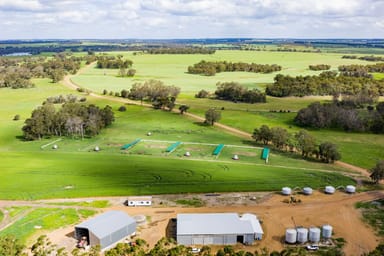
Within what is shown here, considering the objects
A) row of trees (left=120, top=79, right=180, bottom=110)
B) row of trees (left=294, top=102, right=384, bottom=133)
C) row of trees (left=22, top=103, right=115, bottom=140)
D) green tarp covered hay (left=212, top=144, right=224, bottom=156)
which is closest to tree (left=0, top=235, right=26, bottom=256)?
green tarp covered hay (left=212, top=144, right=224, bottom=156)

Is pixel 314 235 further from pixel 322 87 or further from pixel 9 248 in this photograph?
pixel 322 87

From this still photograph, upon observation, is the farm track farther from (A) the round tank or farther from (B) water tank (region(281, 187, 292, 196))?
(A) the round tank

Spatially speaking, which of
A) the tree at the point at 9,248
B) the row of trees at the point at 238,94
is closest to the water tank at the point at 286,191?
the tree at the point at 9,248

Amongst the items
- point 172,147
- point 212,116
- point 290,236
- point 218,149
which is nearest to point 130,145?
point 172,147

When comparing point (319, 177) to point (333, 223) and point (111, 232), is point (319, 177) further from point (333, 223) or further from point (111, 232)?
point (111, 232)

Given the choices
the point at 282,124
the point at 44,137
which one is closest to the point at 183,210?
the point at 44,137

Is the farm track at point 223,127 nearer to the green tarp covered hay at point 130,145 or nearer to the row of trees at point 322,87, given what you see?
the green tarp covered hay at point 130,145
